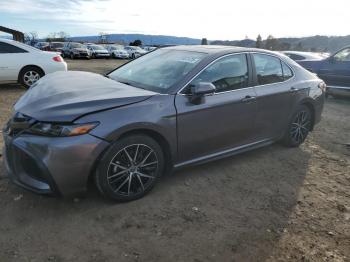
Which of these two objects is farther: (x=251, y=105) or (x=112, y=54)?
(x=112, y=54)

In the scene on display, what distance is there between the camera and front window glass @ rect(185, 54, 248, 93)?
4.37 meters

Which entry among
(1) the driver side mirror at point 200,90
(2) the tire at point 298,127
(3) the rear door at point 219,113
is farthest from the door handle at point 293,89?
(1) the driver side mirror at point 200,90

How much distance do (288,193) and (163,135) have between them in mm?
1706

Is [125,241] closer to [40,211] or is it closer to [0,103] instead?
[40,211]

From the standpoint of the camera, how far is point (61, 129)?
131 inches

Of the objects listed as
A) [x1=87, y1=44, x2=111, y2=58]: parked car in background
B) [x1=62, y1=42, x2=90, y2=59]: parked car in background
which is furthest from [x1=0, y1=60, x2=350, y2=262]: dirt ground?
[x1=87, y1=44, x2=111, y2=58]: parked car in background

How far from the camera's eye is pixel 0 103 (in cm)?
806

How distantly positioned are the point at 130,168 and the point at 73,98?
904mm

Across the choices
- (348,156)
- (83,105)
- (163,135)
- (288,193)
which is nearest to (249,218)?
(288,193)

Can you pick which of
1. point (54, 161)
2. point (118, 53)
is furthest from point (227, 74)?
point (118, 53)

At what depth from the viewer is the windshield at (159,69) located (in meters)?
4.27

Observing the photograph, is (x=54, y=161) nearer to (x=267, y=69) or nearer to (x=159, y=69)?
(x=159, y=69)

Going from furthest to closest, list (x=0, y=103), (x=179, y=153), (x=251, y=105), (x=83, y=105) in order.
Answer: (x=0, y=103)
(x=251, y=105)
(x=179, y=153)
(x=83, y=105)

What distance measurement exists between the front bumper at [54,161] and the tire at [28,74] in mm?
7058
